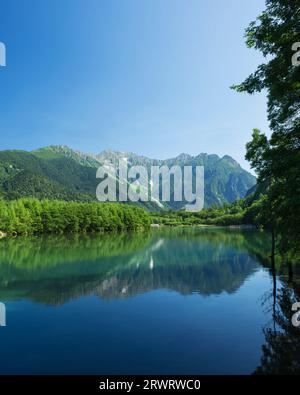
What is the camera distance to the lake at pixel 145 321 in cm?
1435

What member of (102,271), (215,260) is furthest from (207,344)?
(215,260)

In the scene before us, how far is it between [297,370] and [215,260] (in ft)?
123

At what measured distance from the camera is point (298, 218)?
12.8 m

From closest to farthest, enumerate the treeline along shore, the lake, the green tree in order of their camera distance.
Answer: the green tree → the lake → the treeline along shore

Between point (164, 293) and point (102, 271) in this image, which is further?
point (102, 271)

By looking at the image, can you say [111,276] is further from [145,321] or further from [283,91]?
[283,91]

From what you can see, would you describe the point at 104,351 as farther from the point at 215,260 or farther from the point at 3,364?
the point at 215,260

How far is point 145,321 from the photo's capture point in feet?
68.7

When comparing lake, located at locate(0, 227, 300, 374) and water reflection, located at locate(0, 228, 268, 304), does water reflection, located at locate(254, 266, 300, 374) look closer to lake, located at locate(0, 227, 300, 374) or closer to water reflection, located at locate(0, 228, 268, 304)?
lake, located at locate(0, 227, 300, 374)

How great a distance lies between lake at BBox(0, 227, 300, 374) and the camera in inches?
565

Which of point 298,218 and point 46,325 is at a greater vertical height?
point 298,218

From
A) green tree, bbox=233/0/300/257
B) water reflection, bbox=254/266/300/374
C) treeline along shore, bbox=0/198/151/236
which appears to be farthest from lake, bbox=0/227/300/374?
treeline along shore, bbox=0/198/151/236

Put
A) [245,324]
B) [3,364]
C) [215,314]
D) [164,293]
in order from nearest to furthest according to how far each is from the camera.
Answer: [3,364] < [245,324] < [215,314] < [164,293]

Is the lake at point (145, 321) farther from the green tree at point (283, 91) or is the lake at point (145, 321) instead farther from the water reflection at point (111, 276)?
the green tree at point (283, 91)
